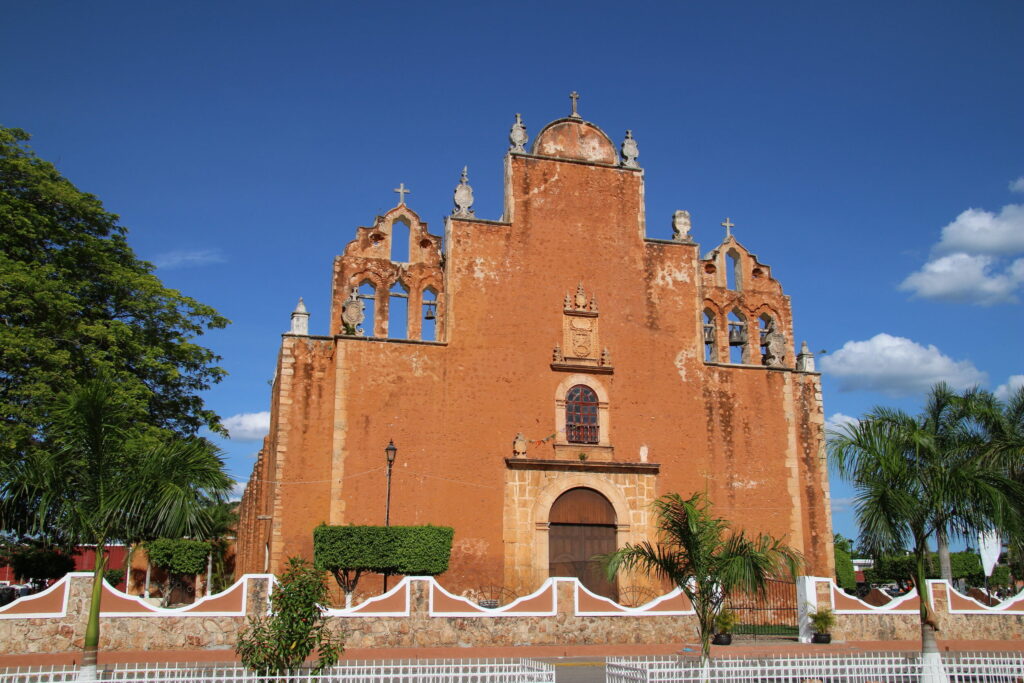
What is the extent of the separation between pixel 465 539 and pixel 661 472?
529 centimetres

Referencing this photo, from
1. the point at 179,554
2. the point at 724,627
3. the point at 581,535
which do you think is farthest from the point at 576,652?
the point at 179,554

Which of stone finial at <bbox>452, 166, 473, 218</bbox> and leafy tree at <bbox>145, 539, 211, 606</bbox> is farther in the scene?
leafy tree at <bbox>145, 539, 211, 606</bbox>

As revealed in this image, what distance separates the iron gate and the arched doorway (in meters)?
3.01

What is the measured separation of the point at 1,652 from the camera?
14.1m

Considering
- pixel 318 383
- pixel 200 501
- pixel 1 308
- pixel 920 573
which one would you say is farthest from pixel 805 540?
pixel 1 308

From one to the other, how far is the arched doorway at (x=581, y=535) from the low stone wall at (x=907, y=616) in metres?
4.92

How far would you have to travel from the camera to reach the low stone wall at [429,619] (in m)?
14.6

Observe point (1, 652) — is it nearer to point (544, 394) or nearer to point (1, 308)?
point (1, 308)

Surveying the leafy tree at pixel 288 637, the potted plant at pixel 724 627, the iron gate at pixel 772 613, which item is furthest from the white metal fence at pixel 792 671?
the iron gate at pixel 772 613

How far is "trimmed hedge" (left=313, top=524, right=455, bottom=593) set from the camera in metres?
19.0

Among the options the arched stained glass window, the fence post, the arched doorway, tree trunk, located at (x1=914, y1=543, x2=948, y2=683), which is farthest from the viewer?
the arched stained glass window

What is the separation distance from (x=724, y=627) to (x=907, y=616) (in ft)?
13.8

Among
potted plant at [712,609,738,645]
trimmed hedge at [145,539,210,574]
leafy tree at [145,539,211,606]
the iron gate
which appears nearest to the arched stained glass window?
the iron gate

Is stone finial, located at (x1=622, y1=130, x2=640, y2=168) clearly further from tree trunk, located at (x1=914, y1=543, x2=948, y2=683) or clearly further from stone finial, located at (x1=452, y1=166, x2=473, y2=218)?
tree trunk, located at (x1=914, y1=543, x2=948, y2=683)
